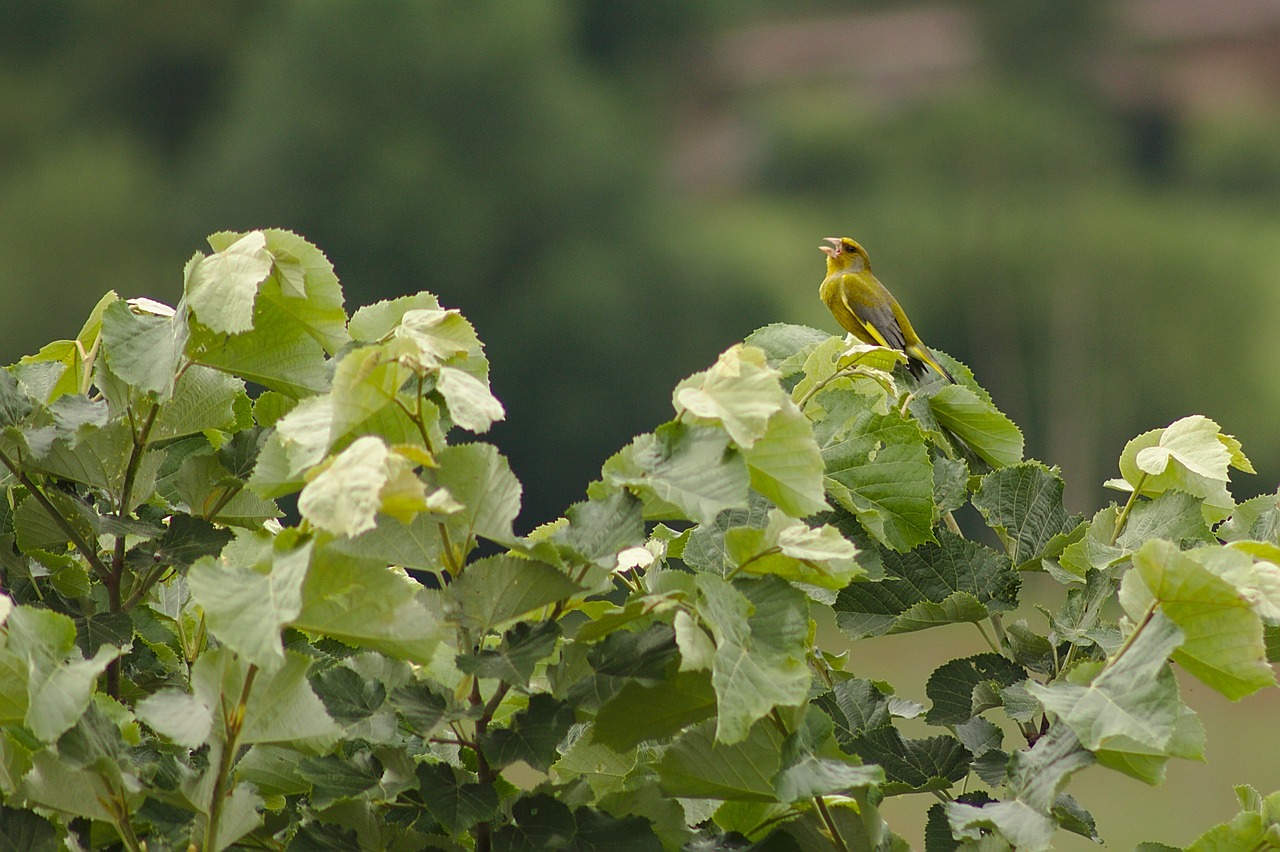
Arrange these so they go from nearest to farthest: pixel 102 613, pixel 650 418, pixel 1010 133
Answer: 1. pixel 102 613
2. pixel 650 418
3. pixel 1010 133

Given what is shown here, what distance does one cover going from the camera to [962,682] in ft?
1.80

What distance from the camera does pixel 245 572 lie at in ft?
1.26

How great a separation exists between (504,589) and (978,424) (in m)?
0.27

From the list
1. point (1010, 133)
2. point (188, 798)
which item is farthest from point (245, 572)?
point (1010, 133)

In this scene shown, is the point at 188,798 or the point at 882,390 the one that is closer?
the point at 188,798

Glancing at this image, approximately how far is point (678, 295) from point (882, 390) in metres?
13.7

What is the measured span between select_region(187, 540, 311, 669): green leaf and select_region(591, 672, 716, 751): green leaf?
0.11 metres

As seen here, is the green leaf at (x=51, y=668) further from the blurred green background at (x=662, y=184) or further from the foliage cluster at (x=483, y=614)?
the blurred green background at (x=662, y=184)

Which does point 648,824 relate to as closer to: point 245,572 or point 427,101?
point 245,572

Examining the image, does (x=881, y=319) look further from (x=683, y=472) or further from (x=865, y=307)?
(x=683, y=472)

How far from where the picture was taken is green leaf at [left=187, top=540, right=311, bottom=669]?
0.36 metres

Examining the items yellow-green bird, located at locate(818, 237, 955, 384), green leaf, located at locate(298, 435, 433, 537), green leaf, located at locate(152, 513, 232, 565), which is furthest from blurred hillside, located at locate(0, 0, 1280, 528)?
green leaf, located at locate(298, 435, 433, 537)

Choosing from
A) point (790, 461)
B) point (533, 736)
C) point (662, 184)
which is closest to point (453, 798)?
point (533, 736)

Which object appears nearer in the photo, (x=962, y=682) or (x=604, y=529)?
(x=604, y=529)
